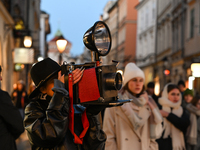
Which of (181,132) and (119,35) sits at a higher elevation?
(119,35)

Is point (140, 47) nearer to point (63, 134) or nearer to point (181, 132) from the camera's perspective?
point (181, 132)

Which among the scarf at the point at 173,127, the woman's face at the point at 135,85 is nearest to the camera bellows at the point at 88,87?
the woman's face at the point at 135,85

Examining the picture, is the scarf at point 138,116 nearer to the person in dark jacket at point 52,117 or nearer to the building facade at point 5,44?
the person in dark jacket at point 52,117

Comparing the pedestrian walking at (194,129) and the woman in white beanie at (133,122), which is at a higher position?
the woman in white beanie at (133,122)

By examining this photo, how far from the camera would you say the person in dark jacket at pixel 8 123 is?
434 cm

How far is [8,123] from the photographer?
4.38 metres

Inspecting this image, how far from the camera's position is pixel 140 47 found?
163 feet

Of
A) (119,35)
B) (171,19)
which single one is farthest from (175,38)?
(119,35)

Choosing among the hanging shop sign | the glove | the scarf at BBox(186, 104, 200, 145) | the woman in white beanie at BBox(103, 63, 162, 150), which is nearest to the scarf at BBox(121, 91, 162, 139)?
the woman in white beanie at BBox(103, 63, 162, 150)

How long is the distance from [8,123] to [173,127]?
3.01m

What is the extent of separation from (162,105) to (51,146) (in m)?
4.02

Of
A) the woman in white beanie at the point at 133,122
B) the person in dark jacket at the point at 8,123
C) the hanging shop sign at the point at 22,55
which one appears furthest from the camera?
the hanging shop sign at the point at 22,55

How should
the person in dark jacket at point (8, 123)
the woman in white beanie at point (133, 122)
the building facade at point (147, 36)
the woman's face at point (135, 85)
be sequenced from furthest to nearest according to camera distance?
the building facade at point (147, 36)
the woman's face at point (135, 85)
the woman in white beanie at point (133, 122)
the person in dark jacket at point (8, 123)

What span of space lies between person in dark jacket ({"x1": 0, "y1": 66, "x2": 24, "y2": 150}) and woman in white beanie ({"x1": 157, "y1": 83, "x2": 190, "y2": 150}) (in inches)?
99.3
